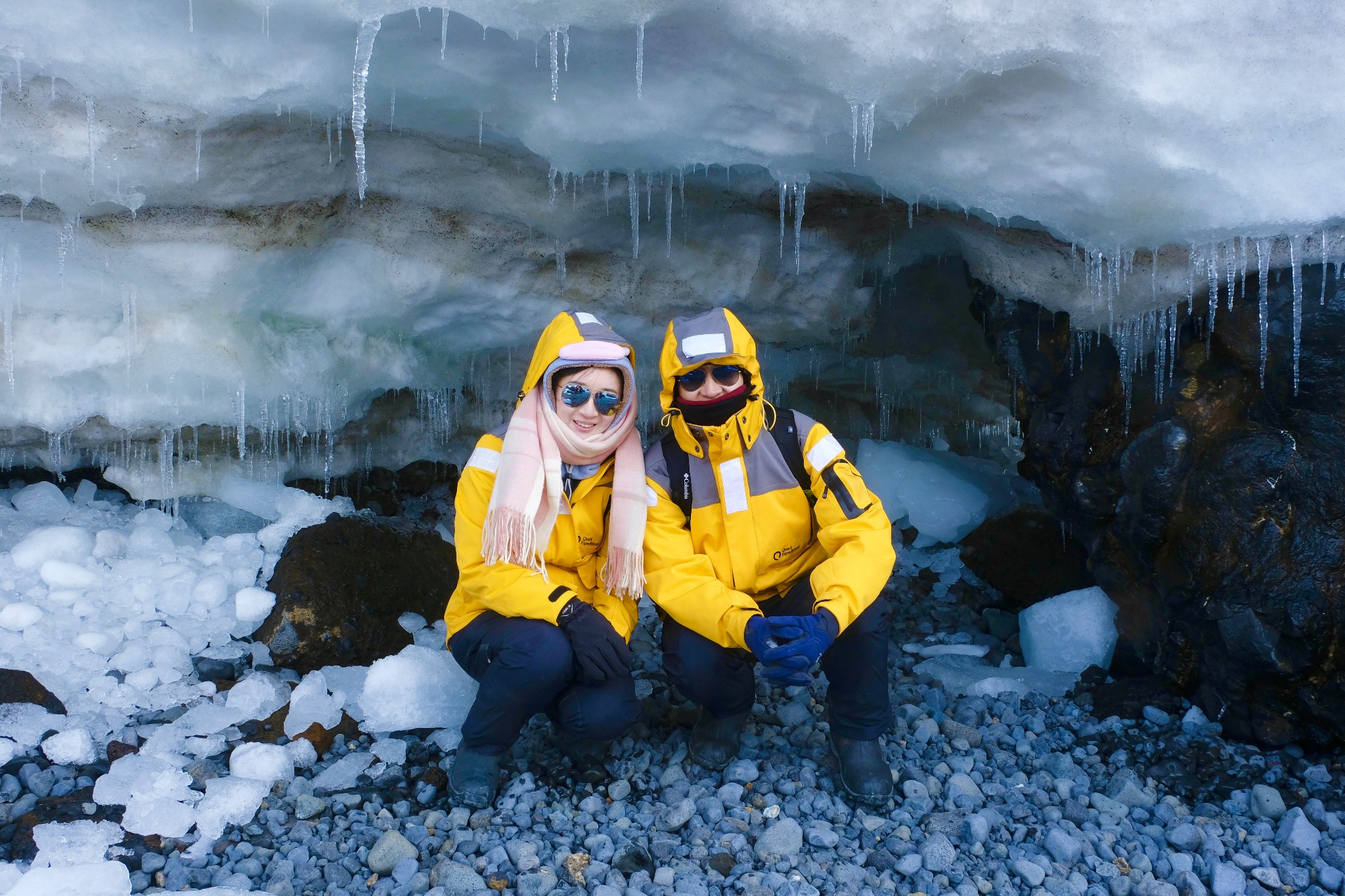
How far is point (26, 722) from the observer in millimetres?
3484

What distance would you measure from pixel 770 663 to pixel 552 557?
0.93m

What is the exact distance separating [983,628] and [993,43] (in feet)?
9.94

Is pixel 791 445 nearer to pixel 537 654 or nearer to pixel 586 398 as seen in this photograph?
pixel 586 398

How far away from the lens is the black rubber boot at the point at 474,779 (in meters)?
3.23

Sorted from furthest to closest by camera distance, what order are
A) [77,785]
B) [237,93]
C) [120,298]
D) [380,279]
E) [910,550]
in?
[910,550]
[380,279]
[120,298]
[237,93]
[77,785]

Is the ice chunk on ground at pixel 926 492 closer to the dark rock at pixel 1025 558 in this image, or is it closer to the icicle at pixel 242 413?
the dark rock at pixel 1025 558

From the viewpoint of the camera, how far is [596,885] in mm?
2824

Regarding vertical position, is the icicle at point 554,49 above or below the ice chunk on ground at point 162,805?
above

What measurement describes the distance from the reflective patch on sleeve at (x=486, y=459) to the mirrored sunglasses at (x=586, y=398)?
330mm

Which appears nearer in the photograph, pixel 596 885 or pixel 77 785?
pixel 596 885

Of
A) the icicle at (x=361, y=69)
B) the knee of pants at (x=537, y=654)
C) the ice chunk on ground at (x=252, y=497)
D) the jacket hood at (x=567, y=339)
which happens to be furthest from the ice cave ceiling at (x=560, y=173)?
the knee of pants at (x=537, y=654)

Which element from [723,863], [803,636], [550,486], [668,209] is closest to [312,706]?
[550,486]

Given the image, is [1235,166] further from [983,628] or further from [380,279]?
[380,279]

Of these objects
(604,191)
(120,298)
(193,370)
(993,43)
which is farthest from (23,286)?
(993,43)
